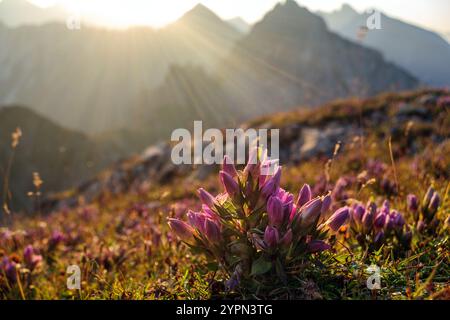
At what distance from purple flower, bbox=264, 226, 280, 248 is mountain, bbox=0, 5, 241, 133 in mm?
152859

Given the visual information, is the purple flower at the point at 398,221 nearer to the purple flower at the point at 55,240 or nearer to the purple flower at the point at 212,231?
the purple flower at the point at 212,231

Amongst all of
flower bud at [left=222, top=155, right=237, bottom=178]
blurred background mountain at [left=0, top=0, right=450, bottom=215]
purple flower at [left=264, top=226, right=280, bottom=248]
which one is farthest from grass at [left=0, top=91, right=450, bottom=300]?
blurred background mountain at [left=0, top=0, right=450, bottom=215]

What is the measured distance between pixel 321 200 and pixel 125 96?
541 ft

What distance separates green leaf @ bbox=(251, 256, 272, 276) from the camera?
1.98 m

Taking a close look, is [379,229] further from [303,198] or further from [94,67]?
[94,67]

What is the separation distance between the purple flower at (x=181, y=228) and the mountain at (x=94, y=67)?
15256cm

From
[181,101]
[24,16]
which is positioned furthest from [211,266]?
[24,16]

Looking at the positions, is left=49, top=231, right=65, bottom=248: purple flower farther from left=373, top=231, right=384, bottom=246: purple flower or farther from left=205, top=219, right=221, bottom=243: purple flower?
left=373, top=231, right=384, bottom=246: purple flower

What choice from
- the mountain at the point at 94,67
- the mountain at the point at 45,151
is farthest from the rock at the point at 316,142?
the mountain at the point at 94,67

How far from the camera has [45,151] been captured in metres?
75.8

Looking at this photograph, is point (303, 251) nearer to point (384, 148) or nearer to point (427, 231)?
point (427, 231)

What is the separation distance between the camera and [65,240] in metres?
5.62

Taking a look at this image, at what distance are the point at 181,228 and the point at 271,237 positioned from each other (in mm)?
610
